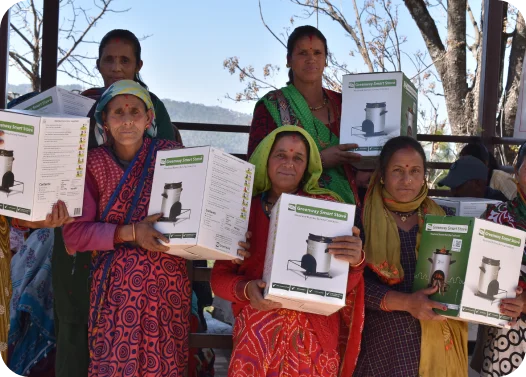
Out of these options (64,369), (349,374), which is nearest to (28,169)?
(64,369)

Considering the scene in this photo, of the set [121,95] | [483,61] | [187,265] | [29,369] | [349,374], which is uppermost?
[483,61]

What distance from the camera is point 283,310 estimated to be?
10.6 ft

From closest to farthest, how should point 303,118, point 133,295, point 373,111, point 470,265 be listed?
1. point 470,265
2. point 133,295
3. point 373,111
4. point 303,118

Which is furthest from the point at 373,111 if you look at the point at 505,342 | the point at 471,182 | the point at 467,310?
the point at 471,182

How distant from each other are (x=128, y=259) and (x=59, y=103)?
0.83m

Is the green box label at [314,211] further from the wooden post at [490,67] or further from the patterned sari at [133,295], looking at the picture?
the wooden post at [490,67]

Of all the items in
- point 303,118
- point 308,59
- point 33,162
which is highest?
point 308,59

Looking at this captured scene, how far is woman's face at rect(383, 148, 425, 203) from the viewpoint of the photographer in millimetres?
3428

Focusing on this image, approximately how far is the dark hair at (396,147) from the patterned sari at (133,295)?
3.41 ft

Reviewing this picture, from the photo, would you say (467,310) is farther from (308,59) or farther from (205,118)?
(205,118)

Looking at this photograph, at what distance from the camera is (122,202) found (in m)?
3.32

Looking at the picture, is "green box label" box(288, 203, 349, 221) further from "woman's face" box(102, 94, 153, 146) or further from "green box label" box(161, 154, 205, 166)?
"woman's face" box(102, 94, 153, 146)

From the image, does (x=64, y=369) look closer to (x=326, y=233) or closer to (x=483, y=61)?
(x=326, y=233)

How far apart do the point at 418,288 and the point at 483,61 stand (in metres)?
2.94
